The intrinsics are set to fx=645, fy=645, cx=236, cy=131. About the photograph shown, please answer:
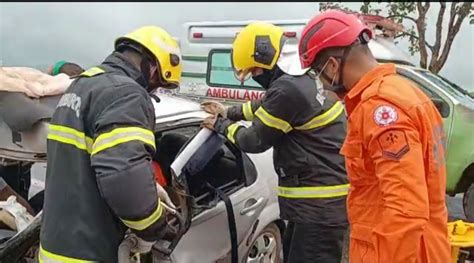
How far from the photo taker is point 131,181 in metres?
2.53

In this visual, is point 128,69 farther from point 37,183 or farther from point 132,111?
point 37,183

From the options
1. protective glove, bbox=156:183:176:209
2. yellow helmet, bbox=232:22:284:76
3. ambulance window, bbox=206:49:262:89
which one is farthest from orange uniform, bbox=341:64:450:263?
ambulance window, bbox=206:49:262:89

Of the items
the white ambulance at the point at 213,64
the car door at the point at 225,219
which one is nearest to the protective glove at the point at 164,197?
the car door at the point at 225,219

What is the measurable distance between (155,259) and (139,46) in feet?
3.95

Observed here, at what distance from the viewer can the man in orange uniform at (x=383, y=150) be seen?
224 centimetres

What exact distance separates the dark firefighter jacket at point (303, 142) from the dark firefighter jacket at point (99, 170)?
995 millimetres

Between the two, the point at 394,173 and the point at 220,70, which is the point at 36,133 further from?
the point at 220,70

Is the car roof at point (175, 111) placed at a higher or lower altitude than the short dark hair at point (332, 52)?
lower

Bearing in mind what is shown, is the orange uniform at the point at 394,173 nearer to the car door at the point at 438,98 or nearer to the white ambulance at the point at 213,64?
the car door at the point at 438,98

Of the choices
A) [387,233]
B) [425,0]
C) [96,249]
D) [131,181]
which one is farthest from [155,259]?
[425,0]

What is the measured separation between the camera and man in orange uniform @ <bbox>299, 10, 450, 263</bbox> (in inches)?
88.1

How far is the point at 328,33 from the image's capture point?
258cm

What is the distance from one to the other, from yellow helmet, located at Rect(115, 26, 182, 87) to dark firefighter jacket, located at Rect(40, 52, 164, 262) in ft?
0.56

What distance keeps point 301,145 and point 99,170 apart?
1.42 metres
